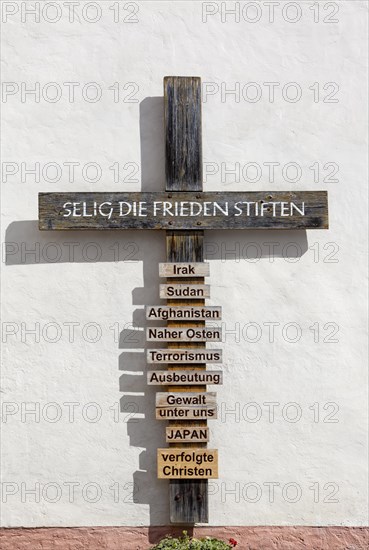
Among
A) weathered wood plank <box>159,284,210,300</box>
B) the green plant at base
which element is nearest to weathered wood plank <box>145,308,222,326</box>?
weathered wood plank <box>159,284,210,300</box>

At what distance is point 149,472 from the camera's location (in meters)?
5.92

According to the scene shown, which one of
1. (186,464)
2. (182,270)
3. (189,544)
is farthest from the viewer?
(182,270)

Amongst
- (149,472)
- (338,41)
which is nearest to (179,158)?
(338,41)

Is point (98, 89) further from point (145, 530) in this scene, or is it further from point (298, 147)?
point (145, 530)

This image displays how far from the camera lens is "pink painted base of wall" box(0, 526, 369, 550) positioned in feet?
19.3

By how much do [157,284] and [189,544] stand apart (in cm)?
231

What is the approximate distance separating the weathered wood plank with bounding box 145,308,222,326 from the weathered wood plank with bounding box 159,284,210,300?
0.10 meters

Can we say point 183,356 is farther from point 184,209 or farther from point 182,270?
point 184,209

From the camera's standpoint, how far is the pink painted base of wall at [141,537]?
588 centimetres

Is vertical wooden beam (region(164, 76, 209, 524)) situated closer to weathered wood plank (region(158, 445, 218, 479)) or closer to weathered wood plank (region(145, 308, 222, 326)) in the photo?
weathered wood plank (region(145, 308, 222, 326))

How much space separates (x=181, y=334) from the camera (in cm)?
582

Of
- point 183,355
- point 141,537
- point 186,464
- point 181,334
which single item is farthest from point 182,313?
point 141,537

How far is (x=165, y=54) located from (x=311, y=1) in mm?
1529

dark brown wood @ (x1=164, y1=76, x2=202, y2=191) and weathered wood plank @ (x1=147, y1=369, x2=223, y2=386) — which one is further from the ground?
dark brown wood @ (x1=164, y1=76, x2=202, y2=191)
